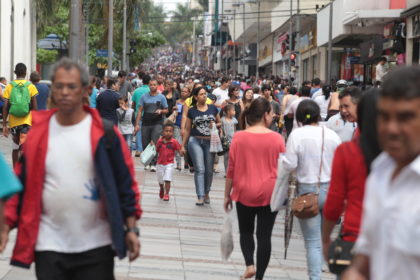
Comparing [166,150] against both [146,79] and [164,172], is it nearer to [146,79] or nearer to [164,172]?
[164,172]

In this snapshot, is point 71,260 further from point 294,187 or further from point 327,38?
point 327,38

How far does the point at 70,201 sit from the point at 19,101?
9419 mm

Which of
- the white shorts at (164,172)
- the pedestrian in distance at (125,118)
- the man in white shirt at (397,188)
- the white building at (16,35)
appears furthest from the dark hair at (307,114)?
the white building at (16,35)

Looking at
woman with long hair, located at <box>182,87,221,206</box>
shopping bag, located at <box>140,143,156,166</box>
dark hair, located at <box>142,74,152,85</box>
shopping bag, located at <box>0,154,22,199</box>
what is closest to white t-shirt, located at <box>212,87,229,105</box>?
dark hair, located at <box>142,74,152,85</box>

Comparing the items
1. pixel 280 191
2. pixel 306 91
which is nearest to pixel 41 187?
pixel 280 191

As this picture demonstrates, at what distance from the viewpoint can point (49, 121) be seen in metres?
5.12

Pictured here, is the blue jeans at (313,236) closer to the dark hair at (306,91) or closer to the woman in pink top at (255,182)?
the woman in pink top at (255,182)

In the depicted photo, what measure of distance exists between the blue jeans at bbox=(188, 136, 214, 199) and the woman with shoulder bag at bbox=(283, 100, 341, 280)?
5.67 metres

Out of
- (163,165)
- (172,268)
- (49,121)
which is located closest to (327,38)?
(163,165)

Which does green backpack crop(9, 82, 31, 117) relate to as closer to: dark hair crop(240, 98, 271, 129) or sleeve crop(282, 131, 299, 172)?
dark hair crop(240, 98, 271, 129)

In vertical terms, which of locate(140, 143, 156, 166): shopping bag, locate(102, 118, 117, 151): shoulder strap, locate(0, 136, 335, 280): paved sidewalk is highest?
locate(102, 118, 117, 151): shoulder strap

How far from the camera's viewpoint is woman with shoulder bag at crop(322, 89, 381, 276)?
16.2ft

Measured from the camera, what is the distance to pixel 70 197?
4.98 meters

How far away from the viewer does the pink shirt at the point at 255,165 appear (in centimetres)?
805
